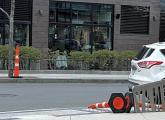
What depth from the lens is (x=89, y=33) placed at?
109 feet

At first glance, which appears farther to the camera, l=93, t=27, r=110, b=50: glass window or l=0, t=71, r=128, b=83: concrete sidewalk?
l=93, t=27, r=110, b=50: glass window

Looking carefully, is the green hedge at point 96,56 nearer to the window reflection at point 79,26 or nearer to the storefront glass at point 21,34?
the window reflection at point 79,26

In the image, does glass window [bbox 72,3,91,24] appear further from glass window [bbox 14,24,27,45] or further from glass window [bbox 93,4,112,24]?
glass window [bbox 14,24,27,45]

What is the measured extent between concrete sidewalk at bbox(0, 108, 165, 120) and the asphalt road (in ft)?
3.51

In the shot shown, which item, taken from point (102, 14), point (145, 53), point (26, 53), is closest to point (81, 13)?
point (102, 14)

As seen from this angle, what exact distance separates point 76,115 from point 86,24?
21.2m

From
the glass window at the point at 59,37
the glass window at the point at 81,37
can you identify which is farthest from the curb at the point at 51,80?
the glass window at the point at 81,37

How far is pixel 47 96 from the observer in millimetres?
17406

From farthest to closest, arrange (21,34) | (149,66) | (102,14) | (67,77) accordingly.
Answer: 1. (102,14)
2. (21,34)
3. (67,77)
4. (149,66)

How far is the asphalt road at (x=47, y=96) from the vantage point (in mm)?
14975

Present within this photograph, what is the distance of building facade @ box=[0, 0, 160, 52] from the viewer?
30797 millimetres

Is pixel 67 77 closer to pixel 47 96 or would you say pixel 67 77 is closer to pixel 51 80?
pixel 51 80

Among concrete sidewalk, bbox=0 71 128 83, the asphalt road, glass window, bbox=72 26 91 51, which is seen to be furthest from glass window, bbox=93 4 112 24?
the asphalt road

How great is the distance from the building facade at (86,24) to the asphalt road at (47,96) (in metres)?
8.99
